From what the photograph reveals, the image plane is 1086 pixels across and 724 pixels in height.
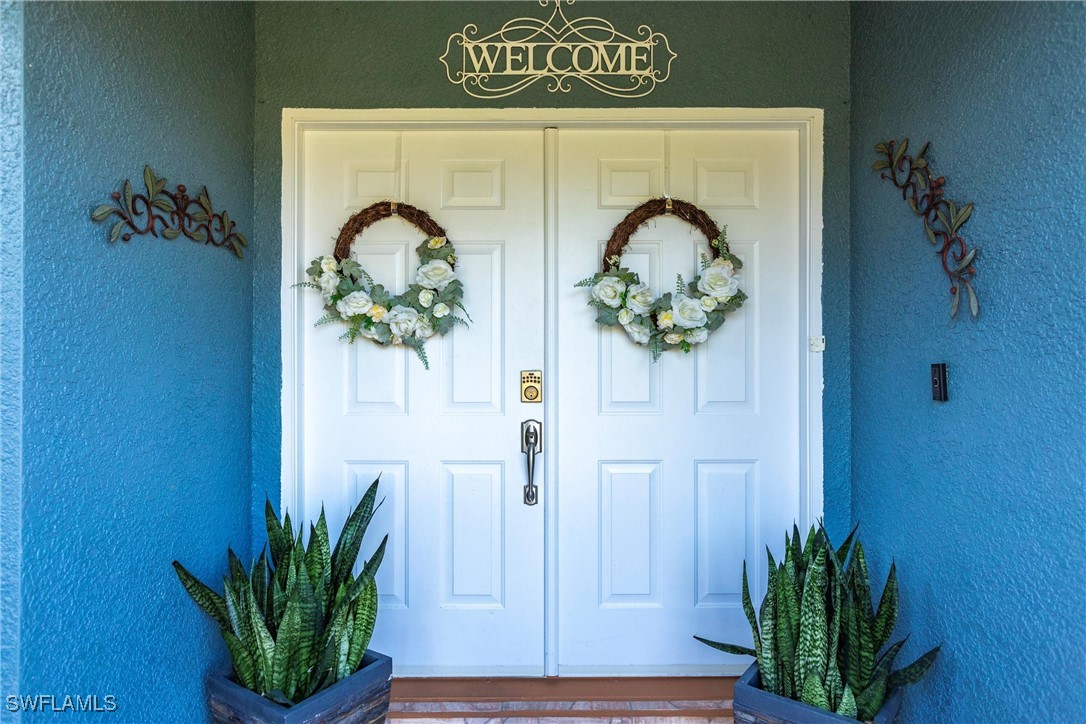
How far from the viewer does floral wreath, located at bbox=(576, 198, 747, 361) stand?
2025 millimetres

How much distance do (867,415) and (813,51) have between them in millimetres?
1268

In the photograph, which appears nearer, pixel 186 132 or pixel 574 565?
pixel 186 132

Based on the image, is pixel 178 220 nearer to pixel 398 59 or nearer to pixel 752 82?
pixel 398 59

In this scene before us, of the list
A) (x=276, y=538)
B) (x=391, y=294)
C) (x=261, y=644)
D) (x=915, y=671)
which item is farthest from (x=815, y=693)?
(x=391, y=294)

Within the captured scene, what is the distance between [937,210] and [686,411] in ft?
3.15

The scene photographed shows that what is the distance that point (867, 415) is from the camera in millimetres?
1991

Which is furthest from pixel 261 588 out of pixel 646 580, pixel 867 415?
pixel 867 415

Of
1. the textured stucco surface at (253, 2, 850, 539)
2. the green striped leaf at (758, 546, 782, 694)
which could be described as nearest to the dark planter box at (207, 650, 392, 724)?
the textured stucco surface at (253, 2, 850, 539)

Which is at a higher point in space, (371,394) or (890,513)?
(371,394)

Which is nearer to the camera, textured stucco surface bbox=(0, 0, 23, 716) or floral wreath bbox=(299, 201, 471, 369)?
textured stucco surface bbox=(0, 0, 23, 716)

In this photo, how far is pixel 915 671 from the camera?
1.53 m

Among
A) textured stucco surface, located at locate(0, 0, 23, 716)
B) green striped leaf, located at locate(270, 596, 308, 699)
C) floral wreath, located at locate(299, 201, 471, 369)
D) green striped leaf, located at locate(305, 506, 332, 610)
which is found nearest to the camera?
textured stucco surface, located at locate(0, 0, 23, 716)

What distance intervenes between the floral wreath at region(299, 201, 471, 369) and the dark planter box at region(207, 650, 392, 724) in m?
0.98

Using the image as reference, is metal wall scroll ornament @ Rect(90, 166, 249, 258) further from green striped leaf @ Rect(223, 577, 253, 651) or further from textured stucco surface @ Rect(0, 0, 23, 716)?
green striped leaf @ Rect(223, 577, 253, 651)
